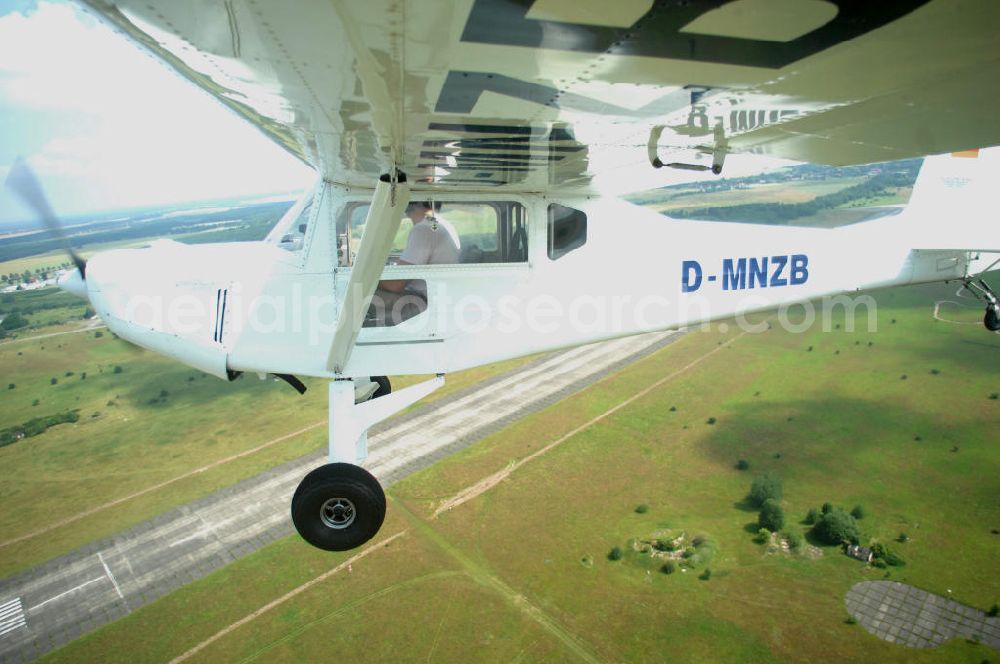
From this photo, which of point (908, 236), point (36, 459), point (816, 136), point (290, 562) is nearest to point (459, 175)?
point (816, 136)

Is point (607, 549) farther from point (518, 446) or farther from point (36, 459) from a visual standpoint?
point (36, 459)

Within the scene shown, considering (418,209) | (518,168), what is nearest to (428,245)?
(418,209)

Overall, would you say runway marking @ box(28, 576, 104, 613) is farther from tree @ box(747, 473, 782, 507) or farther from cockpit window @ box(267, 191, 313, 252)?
tree @ box(747, 473, 782, 507)

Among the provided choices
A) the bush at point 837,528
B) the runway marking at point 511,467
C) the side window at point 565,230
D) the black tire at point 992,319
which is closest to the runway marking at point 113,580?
the runway marking at point 511,467

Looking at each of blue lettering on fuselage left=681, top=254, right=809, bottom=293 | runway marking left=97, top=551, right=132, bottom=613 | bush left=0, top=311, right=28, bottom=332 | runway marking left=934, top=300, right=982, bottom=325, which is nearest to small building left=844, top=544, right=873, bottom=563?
blue lettering on fuselage left=681, top=254, right=809, bottom=293

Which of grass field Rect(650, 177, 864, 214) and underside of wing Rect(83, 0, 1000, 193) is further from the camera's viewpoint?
grass field Rect(650, 177, 864, 214)

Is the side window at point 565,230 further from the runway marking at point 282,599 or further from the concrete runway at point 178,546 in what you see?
the concrete runway at point 178,546
